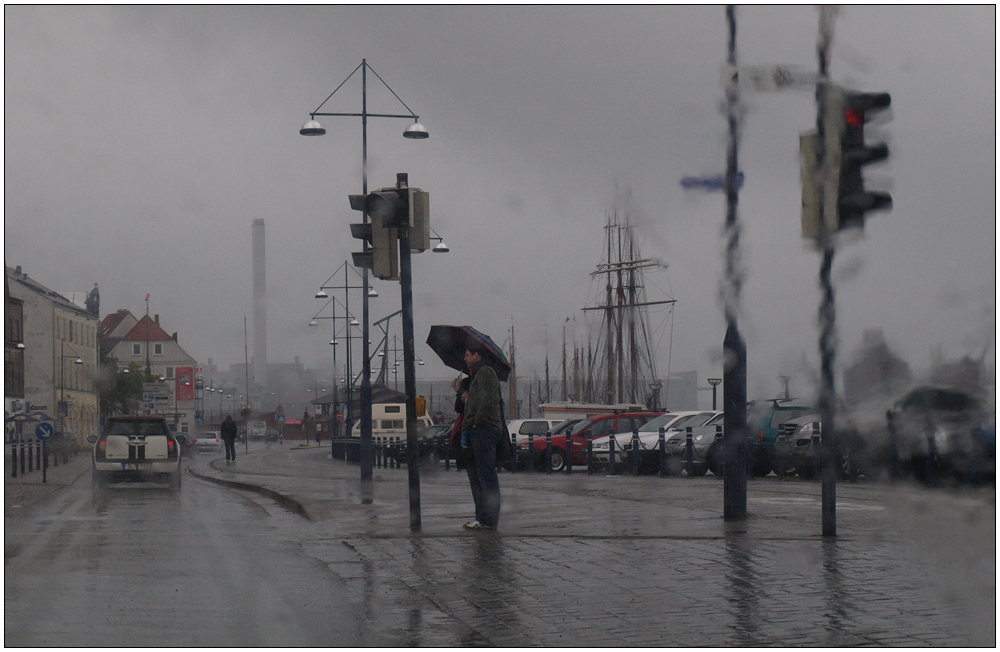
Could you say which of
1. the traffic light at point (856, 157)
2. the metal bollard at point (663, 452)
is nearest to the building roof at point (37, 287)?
the metal bollard at point (663, 452)

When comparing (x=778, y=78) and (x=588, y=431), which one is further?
(x=588, y=431)

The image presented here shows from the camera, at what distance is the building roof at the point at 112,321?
521 ft

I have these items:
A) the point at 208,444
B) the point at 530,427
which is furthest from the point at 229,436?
the point at 208,444

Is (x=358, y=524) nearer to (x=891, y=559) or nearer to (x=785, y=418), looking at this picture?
(x=891, y=559)

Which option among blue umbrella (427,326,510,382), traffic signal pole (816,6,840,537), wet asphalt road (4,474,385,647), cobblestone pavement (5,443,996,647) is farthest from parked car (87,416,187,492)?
traffic signal pole (816,6,840,537)

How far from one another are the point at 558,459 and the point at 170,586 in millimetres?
25168

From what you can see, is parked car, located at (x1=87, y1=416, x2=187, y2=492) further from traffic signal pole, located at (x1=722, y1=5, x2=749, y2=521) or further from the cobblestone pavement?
traffic signal pole, located at (x1=722, y1=5, x2=749, y2=521)

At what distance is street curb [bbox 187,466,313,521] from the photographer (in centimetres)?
1573

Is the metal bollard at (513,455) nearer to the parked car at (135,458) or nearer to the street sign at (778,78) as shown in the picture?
the street sign at (778,78)

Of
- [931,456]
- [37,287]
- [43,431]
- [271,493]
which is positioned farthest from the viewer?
[37,287]

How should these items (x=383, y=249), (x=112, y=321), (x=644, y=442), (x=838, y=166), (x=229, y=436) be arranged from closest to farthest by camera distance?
(x=838, y=166)
(x=383, y=249)
(x=644, y=442)
(x=229, y=436)
(x=112, y=321)

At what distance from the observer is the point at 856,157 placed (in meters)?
7.45

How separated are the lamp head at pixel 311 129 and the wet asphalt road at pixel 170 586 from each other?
36.3 feet

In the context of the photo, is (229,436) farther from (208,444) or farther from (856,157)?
(208,444)
